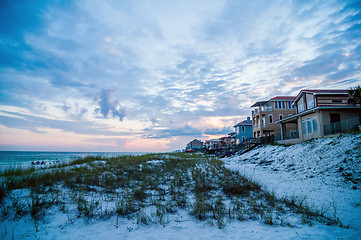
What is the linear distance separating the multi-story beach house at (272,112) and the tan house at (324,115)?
12.4m

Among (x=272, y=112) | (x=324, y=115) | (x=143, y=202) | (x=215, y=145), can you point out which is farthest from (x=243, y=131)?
(x=143, y=202)

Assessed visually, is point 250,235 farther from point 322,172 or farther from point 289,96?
point 289,96

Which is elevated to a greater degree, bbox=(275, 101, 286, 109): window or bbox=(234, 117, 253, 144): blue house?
bbox=(275, 101, 286, 109): window

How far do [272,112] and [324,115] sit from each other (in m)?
18.4

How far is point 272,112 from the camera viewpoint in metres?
38.2

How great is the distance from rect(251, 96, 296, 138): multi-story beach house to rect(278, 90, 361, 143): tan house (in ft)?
40.7

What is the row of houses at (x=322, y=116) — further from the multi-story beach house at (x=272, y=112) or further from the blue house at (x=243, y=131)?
the blue house at (x=243, y=131)

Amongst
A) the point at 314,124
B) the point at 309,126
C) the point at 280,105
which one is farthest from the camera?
the point at 280,105

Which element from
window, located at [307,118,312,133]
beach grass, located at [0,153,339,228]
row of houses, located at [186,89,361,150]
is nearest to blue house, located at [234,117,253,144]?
row of houses, located at [186,89,361,150]

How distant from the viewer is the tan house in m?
18.4

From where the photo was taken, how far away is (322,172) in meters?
9.28

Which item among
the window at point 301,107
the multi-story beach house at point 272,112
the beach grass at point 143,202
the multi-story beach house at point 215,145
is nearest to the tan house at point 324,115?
the window at point 301,107

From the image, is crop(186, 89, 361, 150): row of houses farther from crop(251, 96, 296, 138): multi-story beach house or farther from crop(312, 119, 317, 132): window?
crop(251, 96, 296, 138): multi-story beach house

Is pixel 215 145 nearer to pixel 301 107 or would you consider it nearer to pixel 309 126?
pixel 301 107
